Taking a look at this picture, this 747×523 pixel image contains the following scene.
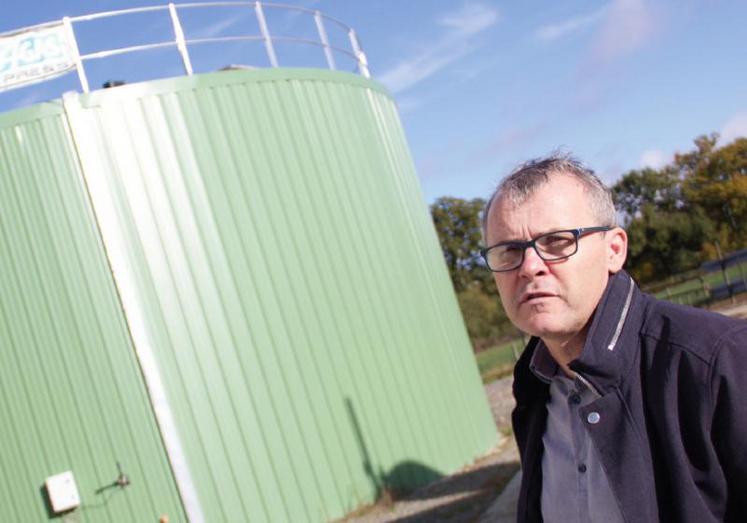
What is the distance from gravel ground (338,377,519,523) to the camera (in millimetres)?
6930

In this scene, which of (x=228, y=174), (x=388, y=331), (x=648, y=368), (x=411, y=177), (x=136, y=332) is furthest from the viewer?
(x=411, y=177)

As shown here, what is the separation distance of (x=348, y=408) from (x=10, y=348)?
10.7ft

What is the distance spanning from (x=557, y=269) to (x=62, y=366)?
606 centimetres

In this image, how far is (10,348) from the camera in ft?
22.5

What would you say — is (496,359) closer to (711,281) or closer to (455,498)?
(711,281)

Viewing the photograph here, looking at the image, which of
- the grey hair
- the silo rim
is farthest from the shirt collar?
the silo rim

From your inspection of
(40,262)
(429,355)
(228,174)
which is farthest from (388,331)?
(40,262)

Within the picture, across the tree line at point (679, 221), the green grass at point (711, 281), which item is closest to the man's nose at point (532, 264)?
the green grass at point (711, 281)

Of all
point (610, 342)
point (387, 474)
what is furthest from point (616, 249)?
point (387, 474)

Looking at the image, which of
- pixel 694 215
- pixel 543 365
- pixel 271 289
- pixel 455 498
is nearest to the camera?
pixel 543 365

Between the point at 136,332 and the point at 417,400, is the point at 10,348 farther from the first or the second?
the point at 417,400

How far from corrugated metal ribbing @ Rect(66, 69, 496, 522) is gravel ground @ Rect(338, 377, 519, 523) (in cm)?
21

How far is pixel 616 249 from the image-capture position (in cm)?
193

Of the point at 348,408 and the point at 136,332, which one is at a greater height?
the point at 136,332
